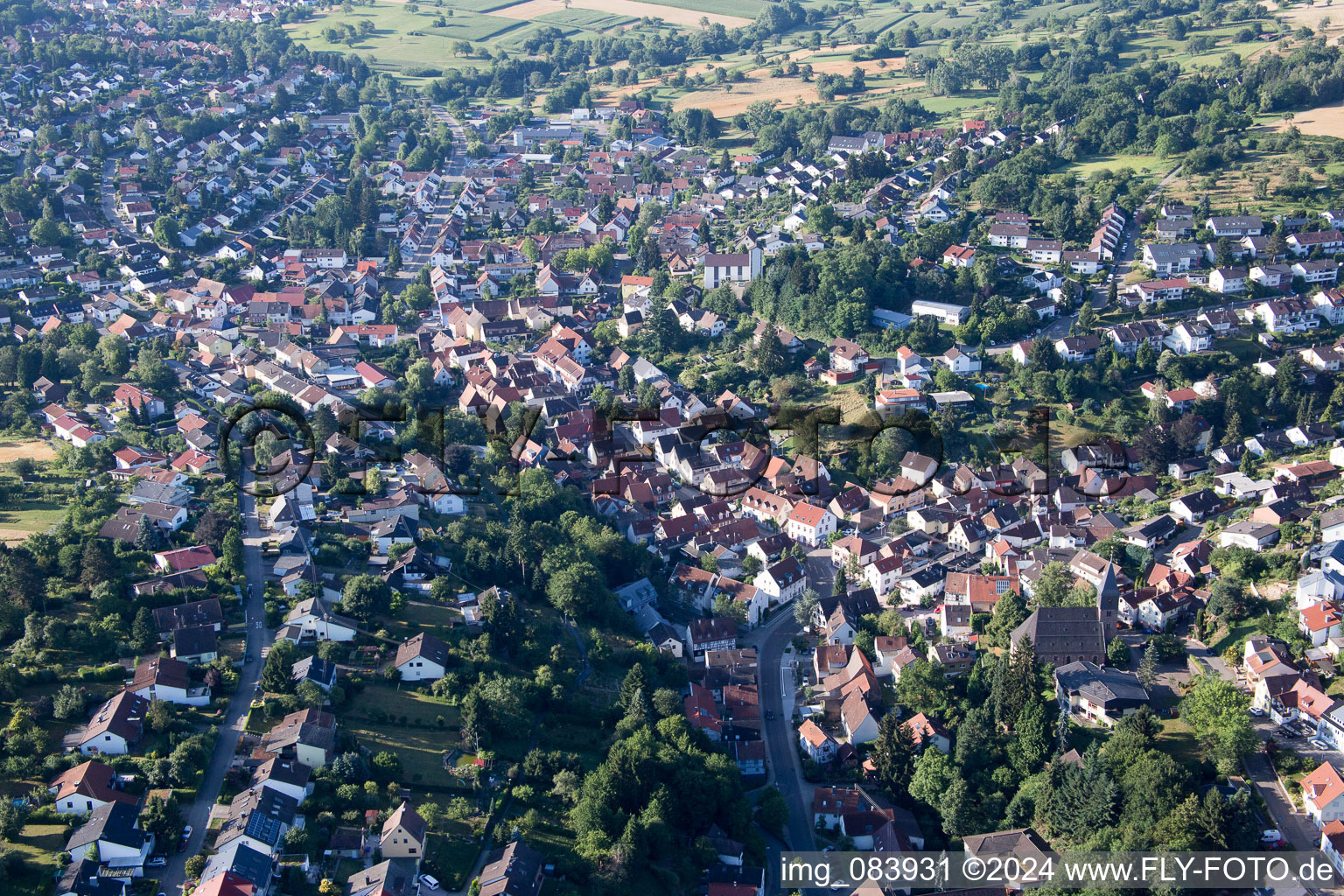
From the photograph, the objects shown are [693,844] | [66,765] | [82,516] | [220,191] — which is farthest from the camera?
[220,191]

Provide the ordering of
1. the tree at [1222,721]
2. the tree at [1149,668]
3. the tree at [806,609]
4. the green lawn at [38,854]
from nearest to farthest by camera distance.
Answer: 1. the green lawn at [38,854]
2. the tree at [1222,721]
3. the tree at [1149,668]
4. the tree at [806,609]

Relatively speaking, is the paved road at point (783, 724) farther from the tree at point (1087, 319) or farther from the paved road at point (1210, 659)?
the tree at point (1087, 319)

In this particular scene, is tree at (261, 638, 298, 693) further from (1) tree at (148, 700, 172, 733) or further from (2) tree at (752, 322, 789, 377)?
(2) tree at (752, 322, 789, 377)

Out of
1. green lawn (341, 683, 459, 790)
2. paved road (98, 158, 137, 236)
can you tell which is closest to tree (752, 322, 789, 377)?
green lawn (341, 683, 459, 790)

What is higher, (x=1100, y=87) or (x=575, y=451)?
(x=1100, y=87)

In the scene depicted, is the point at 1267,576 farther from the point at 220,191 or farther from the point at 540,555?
the point at 220,191

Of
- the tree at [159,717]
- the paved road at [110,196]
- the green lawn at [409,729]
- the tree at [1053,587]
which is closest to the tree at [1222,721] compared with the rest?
the tree at [1053,587]

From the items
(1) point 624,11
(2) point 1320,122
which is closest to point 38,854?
(2) point 1320,122

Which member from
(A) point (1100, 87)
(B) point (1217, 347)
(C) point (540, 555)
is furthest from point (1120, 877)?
(A) point (1100, 87)
